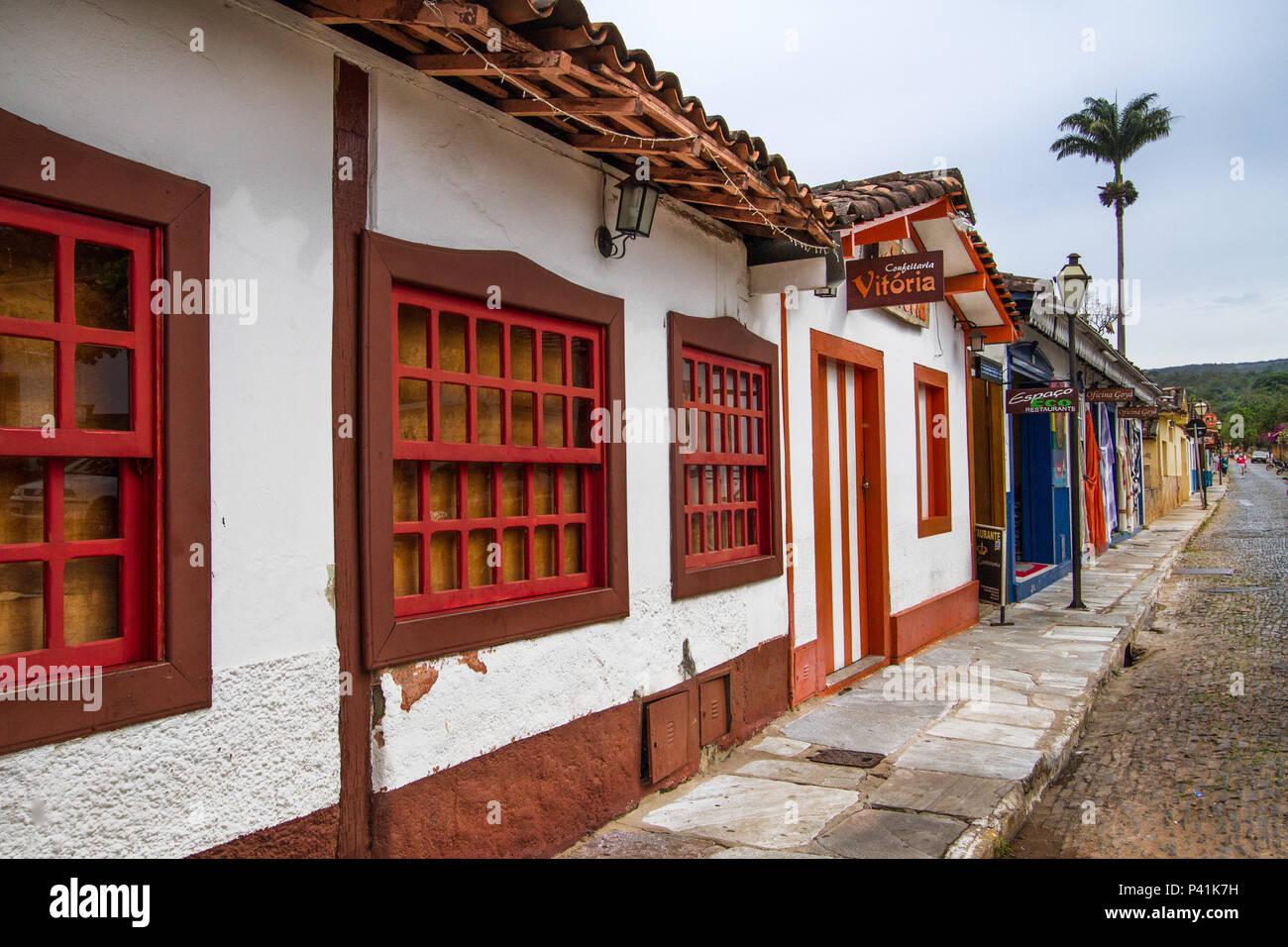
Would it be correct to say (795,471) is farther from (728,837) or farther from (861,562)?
(728,837)

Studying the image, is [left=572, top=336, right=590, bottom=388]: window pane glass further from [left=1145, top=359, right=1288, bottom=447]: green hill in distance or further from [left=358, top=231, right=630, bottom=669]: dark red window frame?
[left=1145, top=359, right=1288, bottom=447]: green hill in distance

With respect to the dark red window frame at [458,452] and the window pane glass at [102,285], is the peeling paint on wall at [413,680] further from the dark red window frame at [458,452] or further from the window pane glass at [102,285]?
the window pane glass at [102,285]

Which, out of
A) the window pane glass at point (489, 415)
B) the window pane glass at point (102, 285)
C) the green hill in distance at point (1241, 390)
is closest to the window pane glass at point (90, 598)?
the window pane glass at point (102, 285)

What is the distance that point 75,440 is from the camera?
8.13 ft

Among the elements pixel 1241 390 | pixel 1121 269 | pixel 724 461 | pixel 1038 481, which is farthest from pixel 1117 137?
pixel 1241 390

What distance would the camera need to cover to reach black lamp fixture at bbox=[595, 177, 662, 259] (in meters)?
4.56

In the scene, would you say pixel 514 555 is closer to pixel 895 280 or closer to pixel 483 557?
pixel 483 557

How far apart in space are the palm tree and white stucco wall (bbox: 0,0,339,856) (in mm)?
40642

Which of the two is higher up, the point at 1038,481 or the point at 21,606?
the point at 1038,481

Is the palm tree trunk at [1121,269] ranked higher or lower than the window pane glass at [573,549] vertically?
higher

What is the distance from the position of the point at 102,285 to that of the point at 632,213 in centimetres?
256

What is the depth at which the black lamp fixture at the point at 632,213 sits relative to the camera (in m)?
4.56

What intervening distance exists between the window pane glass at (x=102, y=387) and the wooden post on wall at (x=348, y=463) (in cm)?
69

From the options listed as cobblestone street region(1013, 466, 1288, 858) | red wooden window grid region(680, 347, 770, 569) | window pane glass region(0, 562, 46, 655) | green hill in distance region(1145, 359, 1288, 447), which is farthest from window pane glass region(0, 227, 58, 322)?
green hill in distance region(1145, 359, 1288, 447)
